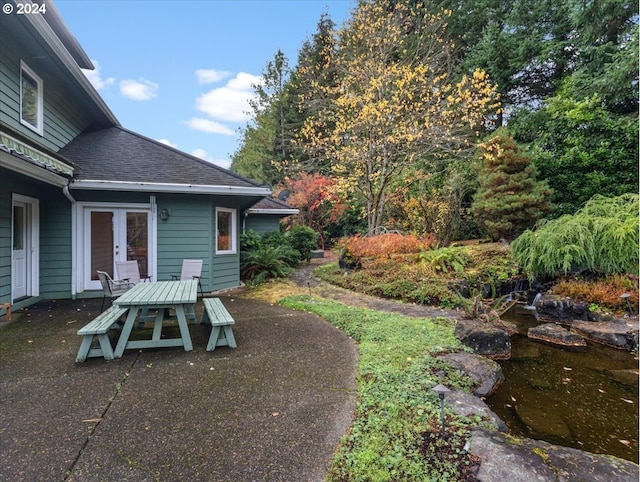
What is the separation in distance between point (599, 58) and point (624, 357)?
968 centimetres

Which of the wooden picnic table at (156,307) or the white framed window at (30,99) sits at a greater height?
the white framed window at (30,99)

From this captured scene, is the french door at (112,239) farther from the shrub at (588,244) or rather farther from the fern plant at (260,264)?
the shrub at (588,244)

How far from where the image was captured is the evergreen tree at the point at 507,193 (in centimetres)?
900

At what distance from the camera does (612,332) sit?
4.72 meters

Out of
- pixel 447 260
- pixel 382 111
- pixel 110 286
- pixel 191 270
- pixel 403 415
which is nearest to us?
pixel 403 415

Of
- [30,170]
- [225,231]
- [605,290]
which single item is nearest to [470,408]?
[605,290]

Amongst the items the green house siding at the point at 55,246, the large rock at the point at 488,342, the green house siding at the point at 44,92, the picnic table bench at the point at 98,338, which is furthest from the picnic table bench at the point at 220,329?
the green house siding at the point at 44,92

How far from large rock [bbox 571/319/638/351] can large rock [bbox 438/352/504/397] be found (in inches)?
95.7

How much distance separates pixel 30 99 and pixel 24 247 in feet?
9.22

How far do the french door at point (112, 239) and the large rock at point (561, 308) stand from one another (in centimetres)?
809

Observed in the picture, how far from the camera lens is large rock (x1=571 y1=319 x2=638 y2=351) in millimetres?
4578

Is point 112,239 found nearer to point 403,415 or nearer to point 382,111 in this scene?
point 403,415

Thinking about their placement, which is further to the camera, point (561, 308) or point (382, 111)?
point (382, 111)

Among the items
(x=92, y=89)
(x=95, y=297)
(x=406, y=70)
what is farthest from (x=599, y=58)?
(x=95, y=297)
